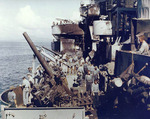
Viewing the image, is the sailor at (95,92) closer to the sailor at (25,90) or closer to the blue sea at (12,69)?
the sailor at (25,90)

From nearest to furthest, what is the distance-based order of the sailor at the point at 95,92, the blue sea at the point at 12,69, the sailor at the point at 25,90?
the sailor at the point at 95,92 < the sailor at the point at 25,90 < the blue sea at the point at 12,69

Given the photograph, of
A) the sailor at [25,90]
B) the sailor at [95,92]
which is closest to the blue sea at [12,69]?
the sailor at [25,90]

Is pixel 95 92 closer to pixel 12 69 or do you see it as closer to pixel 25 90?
pixel 25 90

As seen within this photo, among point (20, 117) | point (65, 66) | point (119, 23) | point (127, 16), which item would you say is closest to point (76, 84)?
point (65, 66)

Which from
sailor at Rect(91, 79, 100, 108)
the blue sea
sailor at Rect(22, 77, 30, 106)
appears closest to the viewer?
sailor at Rect(91, 79, 100, 108)

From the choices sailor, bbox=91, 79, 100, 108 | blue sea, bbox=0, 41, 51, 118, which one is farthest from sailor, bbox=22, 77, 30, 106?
blue sea, bbox=0, 41, 51, 118

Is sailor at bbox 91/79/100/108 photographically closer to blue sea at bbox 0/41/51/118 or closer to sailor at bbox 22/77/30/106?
sailor at bbox 22/77/30/106

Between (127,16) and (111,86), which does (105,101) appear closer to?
(111,86)

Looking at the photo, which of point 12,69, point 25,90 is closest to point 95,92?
point 25,90

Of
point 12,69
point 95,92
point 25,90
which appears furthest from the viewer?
point 12,69

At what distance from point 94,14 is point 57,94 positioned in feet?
58.3

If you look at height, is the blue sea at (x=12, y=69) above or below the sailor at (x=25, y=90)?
below

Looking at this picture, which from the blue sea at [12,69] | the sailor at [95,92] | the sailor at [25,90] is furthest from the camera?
the blue sea at [12,69]

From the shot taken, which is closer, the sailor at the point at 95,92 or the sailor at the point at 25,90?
the sailor at the point at 95,92
